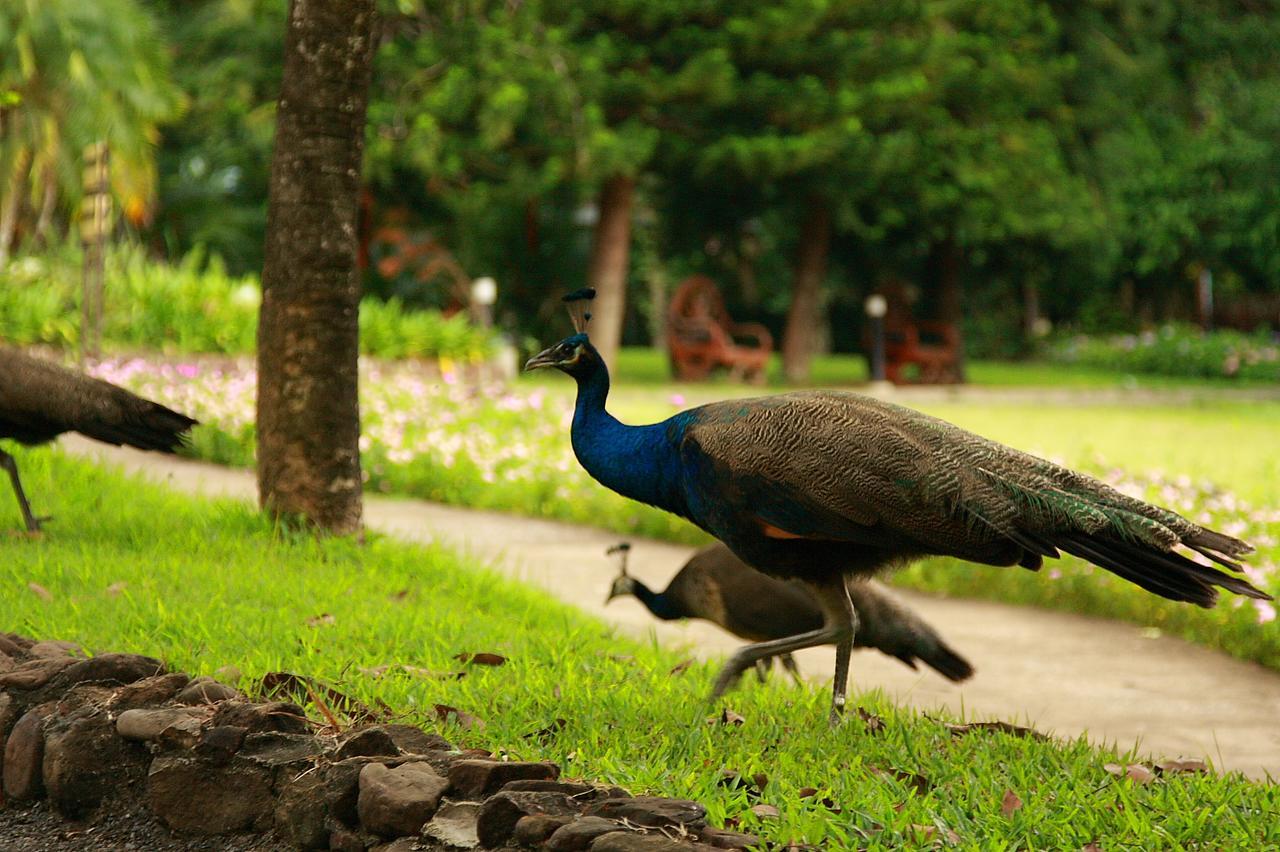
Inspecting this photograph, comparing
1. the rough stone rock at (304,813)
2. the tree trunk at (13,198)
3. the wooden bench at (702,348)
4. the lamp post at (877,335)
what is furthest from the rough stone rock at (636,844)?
the lamp post at (877,335)

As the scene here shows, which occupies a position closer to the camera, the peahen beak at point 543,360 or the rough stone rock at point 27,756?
the rough stone rock at point 27,756

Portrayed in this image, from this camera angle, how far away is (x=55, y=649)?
4.45 meters

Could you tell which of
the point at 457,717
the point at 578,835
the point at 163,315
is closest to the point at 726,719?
the point at 457,717

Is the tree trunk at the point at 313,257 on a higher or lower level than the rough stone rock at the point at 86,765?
higher

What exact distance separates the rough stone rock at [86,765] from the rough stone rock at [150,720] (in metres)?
0.05

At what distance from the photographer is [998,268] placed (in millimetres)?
26500

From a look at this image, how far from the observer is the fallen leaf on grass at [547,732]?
157 inches

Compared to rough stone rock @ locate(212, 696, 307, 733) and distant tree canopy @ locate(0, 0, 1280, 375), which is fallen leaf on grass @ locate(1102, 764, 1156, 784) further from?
distant tree canopy @ locate(0, 0, 1280, 375)

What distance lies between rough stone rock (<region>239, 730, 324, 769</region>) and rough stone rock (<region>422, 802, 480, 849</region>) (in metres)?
0.50

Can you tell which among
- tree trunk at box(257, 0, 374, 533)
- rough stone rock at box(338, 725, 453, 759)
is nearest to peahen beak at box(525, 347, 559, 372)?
rough stone rock at box(338, 725, 453, 759)

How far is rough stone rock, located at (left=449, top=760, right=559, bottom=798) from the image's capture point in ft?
10.9

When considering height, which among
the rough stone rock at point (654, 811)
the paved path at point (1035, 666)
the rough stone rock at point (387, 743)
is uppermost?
the rough stone rock at point (654, 811)

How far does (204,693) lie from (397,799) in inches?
38.2

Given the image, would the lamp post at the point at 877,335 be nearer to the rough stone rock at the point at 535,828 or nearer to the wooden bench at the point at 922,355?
the wooden bench at the point at 922,355
